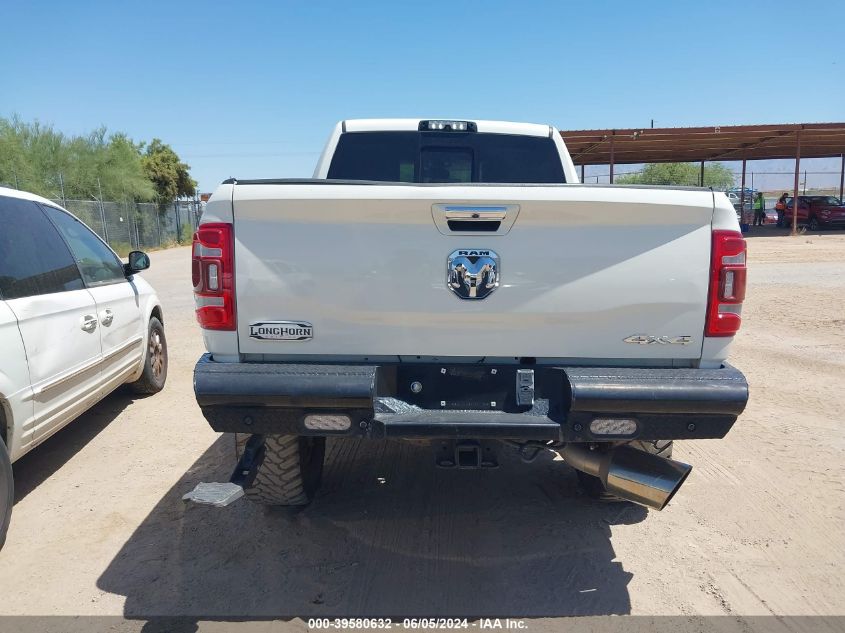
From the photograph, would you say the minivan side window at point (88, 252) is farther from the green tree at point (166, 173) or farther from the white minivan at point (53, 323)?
the green tree at point (166, 173)

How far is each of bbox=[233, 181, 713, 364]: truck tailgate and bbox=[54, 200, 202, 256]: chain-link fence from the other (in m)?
20.5

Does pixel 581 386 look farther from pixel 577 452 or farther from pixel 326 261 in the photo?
pixel 326 261

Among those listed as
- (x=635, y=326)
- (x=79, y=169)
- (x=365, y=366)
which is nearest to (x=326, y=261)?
(x=365, y=366)

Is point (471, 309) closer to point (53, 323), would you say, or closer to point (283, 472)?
point (283, 472)

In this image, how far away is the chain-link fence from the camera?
2344 centimetres

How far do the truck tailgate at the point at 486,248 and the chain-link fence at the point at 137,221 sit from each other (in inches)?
808

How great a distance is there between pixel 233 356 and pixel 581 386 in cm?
155

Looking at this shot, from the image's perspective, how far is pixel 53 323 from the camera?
412 cm

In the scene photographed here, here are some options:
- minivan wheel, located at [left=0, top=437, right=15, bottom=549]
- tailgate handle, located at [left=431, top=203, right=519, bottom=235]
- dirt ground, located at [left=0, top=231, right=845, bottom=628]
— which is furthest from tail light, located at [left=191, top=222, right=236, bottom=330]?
minivan wheel, located at [left=0, top=437, right=15, bottom=549]

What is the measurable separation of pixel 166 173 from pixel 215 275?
118 ft

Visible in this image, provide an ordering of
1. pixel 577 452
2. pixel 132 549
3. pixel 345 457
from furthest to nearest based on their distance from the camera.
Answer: pixel 345 457, pixel 132 549, pixel 577 452

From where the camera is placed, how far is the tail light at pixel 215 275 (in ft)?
9.33

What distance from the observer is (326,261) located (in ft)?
9.37

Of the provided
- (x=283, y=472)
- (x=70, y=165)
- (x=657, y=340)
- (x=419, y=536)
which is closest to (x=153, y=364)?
(x=283, y=472)
